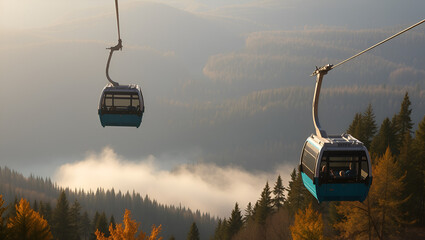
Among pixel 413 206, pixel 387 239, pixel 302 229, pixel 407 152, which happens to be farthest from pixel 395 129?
pixel 302 229

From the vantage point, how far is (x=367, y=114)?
64.2 meters

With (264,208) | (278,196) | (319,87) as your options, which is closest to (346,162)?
(319,87)

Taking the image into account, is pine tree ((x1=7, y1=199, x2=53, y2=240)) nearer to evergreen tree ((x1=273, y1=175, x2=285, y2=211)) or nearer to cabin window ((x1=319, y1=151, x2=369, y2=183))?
cabin window ((x1=319, y1=151, x2=369, y2=183))

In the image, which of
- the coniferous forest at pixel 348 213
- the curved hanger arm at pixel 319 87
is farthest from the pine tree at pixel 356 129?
the curved hanger arm at pixel 319 87

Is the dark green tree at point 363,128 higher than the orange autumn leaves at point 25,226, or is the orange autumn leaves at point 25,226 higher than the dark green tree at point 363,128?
the dark green tree at point 363,128

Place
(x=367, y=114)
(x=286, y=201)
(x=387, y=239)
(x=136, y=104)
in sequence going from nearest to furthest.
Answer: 1. (x=136, y=104)
2. (x=387, y=239)
3. (x=367, y=114)
4. (x=286, y=201)

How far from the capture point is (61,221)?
6969cm

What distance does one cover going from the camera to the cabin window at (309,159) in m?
15.7

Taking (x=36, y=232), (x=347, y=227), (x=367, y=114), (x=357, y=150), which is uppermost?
(x=357, y=150)

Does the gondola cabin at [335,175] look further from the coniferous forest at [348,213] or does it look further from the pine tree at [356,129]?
the pine tree at [356,129]

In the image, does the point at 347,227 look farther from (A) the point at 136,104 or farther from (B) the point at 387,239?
(A) the point at 136,104

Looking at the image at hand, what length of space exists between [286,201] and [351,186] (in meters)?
55.0

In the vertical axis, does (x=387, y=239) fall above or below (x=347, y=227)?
below

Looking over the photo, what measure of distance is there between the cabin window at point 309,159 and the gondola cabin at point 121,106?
876 centimetres
